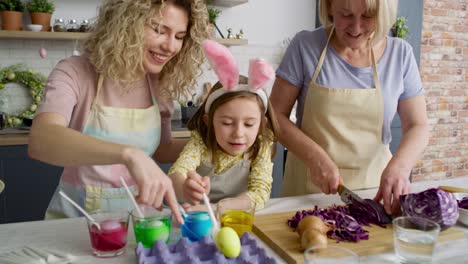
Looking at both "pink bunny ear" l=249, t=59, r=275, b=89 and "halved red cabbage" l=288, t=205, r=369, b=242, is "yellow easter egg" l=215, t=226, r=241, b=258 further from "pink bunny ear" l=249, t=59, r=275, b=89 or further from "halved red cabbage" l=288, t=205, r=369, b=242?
"pink bunny ear" l=249, t=59, r=275, b=89

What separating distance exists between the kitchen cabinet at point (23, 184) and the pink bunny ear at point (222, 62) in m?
1.89

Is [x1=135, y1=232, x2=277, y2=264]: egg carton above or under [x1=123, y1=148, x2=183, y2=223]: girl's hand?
under

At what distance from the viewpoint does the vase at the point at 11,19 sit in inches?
120

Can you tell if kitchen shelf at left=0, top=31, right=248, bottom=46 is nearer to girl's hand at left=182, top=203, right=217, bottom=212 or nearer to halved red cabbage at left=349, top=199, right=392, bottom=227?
girl's hand at left=182, top=203, right=217, bottom=212

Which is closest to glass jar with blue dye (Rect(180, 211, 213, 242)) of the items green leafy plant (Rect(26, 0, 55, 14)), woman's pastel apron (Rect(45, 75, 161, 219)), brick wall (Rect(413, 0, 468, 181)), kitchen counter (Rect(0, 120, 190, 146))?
woman's pastel apron (Rect(45, 75, 161, 219))

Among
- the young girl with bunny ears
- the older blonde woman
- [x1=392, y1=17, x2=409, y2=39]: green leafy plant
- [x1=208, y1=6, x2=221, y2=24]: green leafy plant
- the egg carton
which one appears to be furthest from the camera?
[x1=392, y1=17, x2=409, y2=39]: green leafy plant

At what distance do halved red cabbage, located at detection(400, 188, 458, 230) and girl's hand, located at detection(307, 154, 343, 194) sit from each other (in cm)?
26

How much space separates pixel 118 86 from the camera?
1.55 meters

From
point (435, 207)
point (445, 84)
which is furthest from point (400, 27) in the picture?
point (435, 207)

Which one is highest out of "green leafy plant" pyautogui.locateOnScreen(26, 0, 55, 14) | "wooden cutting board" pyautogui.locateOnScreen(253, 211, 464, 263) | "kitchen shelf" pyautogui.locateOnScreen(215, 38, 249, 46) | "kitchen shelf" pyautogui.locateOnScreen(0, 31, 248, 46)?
"green leafy plant" pyautogui.locateOnScreen(26, 0, 55, 14)

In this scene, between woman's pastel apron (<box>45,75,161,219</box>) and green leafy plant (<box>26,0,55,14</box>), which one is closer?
woman's pastel apron (<box>45,75,161,219</box>)

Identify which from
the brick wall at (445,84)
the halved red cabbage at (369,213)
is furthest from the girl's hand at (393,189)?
the brick wall at (445,84)

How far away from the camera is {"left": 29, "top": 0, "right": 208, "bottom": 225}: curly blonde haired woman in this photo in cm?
136

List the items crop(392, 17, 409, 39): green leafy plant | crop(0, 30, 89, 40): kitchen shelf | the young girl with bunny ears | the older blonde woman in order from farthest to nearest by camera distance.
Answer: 1. crop(392, 17, 409, 39): green leafy plant
2. crop(0, 30, 89, 40): kitchen shelf
3. the older blonde woman
4. the young girl with bunny ears
